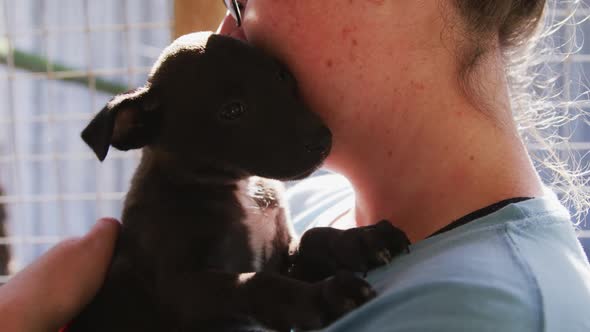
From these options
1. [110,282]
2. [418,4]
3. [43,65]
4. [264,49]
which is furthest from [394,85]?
[43,65]

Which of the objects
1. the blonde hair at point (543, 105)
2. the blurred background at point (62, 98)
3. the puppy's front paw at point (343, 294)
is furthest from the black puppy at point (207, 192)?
the blurred background at point (62, 98)

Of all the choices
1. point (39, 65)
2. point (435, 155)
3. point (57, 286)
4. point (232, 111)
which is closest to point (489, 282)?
point (435, 155)

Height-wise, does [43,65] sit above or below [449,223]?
above

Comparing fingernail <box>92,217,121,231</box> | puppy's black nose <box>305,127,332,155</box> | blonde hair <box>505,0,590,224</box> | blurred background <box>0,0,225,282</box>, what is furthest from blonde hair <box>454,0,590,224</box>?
blurred background <box>0,0,225,282</box>

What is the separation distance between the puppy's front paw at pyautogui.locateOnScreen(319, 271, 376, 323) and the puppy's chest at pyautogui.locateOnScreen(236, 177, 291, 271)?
0.38 meters

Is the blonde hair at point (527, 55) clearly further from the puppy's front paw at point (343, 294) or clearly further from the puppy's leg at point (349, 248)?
the puppy's front paw at point (343, 294)

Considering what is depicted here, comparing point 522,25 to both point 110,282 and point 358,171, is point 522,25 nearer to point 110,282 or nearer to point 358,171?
point 358,171

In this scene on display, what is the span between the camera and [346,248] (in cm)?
126

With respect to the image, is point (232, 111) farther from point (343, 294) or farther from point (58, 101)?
point (58, 101)

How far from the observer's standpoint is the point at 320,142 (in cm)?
131

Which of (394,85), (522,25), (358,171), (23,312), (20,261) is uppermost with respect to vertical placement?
(522,25)

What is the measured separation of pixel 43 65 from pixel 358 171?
188 cm

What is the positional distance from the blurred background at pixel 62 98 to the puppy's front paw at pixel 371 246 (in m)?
1.26

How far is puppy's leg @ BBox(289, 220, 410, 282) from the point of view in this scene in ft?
3.97
